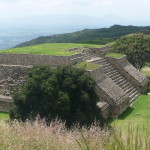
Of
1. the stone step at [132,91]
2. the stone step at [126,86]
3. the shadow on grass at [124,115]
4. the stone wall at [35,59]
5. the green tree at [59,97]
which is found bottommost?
the shadow on grass at [124,115]

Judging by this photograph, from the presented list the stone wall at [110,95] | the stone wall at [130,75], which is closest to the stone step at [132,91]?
the stone wall at [130,75]

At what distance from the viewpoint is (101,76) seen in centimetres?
1944

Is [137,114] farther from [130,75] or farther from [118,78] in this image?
[130,75]

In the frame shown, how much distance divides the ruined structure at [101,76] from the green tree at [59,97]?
2805 mm

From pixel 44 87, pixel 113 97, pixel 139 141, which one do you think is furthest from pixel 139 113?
pixel 139 141

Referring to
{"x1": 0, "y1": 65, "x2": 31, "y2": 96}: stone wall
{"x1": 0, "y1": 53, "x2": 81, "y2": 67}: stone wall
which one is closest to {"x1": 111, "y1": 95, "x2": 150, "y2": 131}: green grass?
{"x1": 0, "y1": 53, "x2": 81, "y2": 67}: stone wall

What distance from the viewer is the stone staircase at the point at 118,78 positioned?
21969 mm

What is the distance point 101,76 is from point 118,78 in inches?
143

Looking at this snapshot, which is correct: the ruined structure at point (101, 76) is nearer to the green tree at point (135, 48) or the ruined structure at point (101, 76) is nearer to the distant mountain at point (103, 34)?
the green tree at point (135, 48)

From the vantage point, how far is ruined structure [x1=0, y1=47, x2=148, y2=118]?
17828 mm

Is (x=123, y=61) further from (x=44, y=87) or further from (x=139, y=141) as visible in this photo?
(x=139, y=141)

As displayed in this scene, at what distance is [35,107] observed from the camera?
13930mm

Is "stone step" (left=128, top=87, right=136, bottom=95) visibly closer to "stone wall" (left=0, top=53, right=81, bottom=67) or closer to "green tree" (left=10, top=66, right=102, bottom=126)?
"stone wall" (left=0, top=53, right=81, bottom=67)

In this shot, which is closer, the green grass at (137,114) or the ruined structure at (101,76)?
the green grass at (137,114)
